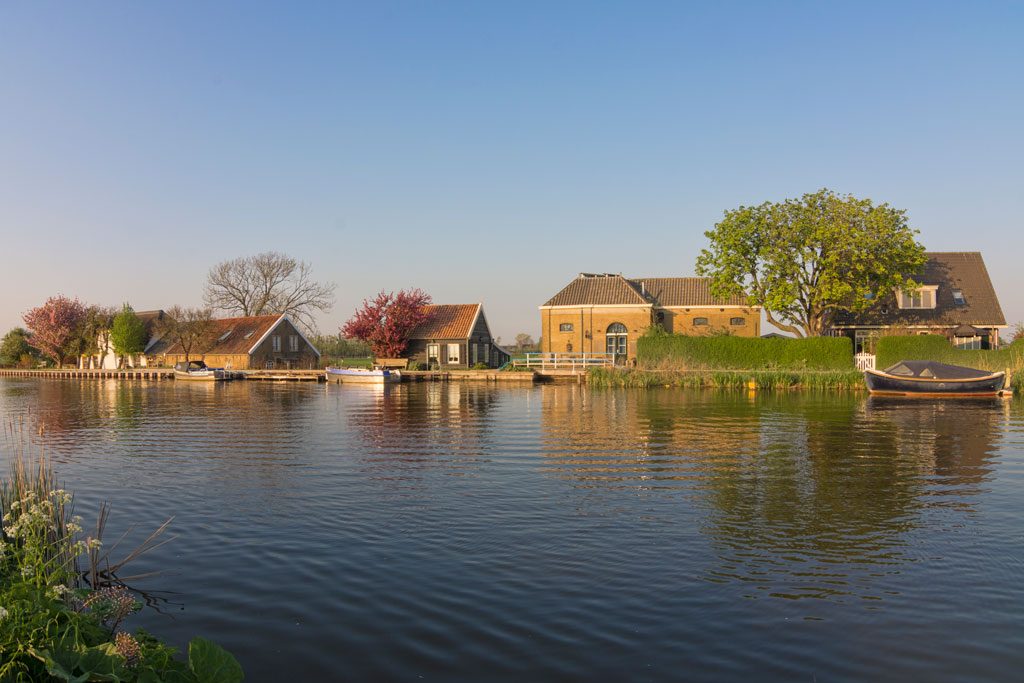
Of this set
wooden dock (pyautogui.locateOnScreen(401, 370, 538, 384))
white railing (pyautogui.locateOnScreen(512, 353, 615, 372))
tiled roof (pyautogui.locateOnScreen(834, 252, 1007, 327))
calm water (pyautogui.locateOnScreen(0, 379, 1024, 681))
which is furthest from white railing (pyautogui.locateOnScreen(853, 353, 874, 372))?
calm water (pyautogui.locateOnScreen(0, 379, 1024, 681))

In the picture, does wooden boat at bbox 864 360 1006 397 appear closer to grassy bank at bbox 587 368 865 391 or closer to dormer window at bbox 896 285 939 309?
grassy bank at bbox 587 368 865 391

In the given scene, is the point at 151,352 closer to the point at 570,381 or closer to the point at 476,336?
the point at 476,336

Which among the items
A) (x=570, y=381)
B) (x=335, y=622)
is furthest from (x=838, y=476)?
(x=570, y=381)

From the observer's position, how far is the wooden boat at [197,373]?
184 feet

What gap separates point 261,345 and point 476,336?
18210 mm

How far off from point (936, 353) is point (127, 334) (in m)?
63.8

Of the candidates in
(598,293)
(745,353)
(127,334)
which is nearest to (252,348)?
(127,334)

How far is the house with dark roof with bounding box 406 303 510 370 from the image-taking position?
57094mm

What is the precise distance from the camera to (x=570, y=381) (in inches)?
1826

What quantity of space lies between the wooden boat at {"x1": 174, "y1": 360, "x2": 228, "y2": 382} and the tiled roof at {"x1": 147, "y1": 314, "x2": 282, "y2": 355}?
2.65 m

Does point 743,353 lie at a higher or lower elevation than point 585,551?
higher

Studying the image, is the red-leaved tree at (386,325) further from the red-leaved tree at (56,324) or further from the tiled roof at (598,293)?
the red-leaved tree at (56,324)

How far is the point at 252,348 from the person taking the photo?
61.2m

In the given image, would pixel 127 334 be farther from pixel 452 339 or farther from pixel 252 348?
pixel 452 339
